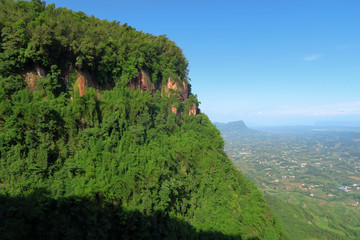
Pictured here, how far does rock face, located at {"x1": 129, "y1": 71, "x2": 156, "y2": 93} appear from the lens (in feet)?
85.1

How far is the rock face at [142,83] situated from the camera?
25.9 m

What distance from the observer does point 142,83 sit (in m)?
27.2

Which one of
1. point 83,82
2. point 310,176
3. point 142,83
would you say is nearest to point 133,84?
point 142,83

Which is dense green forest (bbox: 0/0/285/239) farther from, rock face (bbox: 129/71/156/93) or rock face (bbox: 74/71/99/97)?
rock face (bbox: 129/71/156/93)

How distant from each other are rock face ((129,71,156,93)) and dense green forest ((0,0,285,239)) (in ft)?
0.79

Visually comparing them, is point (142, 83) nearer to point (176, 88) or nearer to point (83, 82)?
point (176, 88)

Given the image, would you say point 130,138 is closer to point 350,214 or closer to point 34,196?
point 34,196

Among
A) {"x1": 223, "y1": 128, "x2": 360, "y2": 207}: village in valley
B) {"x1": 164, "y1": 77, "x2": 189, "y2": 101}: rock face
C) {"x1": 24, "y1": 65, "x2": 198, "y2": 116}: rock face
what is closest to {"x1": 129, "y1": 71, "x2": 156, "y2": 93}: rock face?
{"x1": 24, "y1": 65, "x2": 198, "y2": 116}: rock face

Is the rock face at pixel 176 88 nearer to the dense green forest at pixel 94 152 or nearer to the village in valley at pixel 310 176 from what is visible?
the dense green forest at pixel 94 152

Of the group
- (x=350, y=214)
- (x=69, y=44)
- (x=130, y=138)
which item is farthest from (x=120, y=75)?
(x=350, y=214)

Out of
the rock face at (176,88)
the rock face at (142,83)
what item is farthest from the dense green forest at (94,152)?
the rock face at (176,88)

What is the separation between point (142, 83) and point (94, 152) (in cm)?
1304

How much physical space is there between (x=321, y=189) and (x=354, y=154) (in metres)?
143

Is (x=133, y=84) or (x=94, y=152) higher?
(x=133, y=84)
